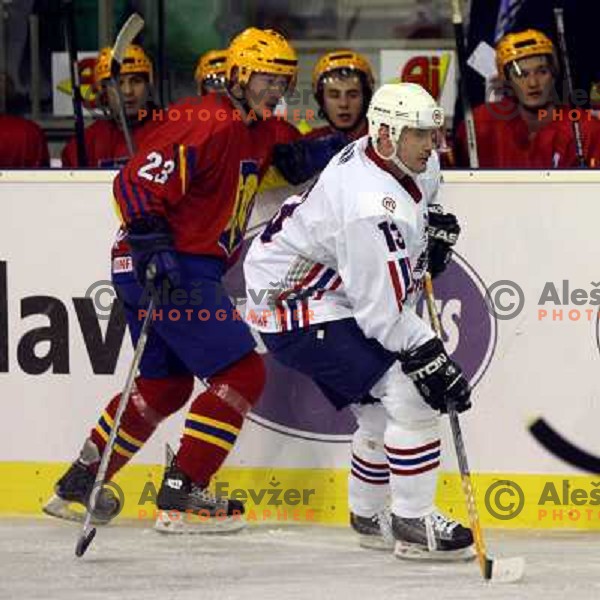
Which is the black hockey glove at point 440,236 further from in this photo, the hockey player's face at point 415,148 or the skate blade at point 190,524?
the skate blade at point 190,524

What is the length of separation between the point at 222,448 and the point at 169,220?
60 centimetres

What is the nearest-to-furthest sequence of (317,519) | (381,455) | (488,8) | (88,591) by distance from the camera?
1. (88,591)
2. (381,455)
3. (317,519)
4. (488,8)

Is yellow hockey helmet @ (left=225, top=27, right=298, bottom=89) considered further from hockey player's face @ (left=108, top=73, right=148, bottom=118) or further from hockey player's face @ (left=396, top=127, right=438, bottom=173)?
hockey player's face @ (left=108, top=73, right=148, bottom=118)

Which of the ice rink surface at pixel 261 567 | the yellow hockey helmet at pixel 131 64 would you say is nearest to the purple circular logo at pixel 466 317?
the ice rink surface at pixel 261 567

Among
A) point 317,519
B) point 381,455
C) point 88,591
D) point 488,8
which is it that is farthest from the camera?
point 488,8

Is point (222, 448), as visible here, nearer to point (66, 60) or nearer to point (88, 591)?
point (88, 591)

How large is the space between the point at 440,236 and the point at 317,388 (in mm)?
664

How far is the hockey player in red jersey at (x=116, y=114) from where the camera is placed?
6922 millimetres

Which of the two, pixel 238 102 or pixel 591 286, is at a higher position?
pixel 238 102

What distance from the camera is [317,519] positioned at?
618 centimetres

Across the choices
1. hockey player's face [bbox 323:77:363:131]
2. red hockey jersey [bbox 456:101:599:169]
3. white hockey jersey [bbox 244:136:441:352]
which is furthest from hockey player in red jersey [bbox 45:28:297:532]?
red hockey jersey [bbox 456:101:599:169]

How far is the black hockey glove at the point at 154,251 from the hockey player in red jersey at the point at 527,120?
128 centimetres

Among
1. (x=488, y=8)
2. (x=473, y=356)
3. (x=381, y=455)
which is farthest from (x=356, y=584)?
(x=488, y=8)

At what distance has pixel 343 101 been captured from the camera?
6512 millimetres
